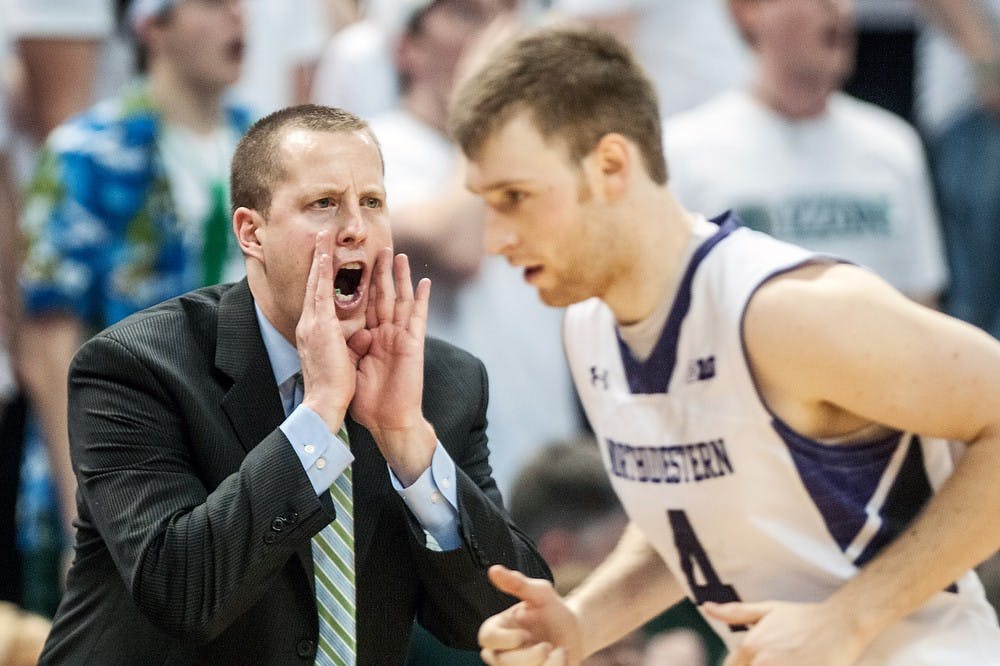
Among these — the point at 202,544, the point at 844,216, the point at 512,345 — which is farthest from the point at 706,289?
the point at 844,216

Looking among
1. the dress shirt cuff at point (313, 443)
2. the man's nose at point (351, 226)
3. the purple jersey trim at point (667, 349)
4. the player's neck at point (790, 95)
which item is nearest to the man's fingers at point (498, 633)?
the dress shirt cuff at point (313, 443)

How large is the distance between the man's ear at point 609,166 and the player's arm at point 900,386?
0.40m

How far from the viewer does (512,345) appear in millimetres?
4703

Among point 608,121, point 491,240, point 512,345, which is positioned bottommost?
point 512,345

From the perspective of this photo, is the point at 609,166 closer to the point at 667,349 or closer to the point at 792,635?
the point at 667,349

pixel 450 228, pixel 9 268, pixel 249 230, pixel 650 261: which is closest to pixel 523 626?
pixel 249 230

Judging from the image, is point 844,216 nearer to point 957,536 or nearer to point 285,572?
point 957,536

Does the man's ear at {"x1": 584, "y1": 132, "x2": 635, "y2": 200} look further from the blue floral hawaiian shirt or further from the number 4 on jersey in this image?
the blue floral hawaiian shirt

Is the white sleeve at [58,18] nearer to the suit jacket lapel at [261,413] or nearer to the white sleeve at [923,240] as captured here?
the white sleeve at [923,240]

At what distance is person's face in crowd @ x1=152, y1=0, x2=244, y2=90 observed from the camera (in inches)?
175

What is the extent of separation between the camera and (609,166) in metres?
3.08

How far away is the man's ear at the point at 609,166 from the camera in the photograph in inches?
121

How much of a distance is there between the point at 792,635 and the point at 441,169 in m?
2.27

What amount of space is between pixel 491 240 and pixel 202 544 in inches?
43.4
